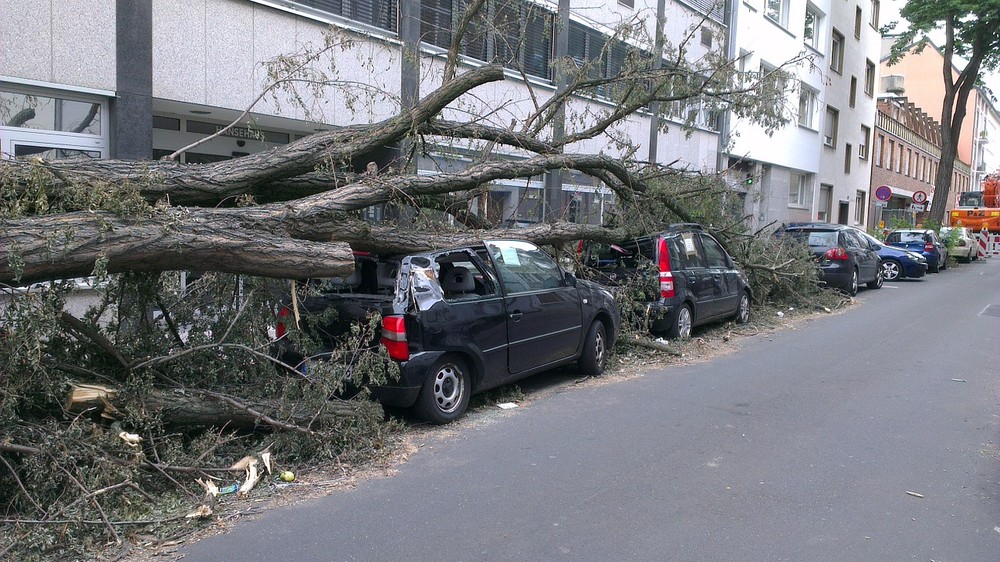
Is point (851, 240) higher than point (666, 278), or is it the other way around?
point (851, 240)

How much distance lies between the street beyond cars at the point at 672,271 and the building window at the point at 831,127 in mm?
25229

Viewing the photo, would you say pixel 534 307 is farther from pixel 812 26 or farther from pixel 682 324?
pixel 812 26

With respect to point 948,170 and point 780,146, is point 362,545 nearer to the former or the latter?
point 780,146

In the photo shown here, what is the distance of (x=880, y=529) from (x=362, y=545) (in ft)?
9.66

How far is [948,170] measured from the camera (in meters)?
32.6

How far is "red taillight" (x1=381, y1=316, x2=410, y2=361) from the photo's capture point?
632 cm

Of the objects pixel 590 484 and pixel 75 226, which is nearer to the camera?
pixel 75 226

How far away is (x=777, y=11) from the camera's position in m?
28.0

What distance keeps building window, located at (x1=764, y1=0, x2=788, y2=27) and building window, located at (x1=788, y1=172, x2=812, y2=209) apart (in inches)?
230

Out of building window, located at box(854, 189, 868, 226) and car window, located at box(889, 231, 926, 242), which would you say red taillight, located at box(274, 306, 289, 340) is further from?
building window, located at box(854, 189, 868, 226)

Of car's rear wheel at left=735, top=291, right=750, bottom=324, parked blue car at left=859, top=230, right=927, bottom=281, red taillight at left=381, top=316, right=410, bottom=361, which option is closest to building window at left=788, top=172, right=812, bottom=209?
parked blue car at left=859, top=230, right=927, bottom=281

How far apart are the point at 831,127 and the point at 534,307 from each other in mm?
31259

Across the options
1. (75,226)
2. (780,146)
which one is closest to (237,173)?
(75,226)

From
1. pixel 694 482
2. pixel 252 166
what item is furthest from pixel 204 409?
pixel 694 482
